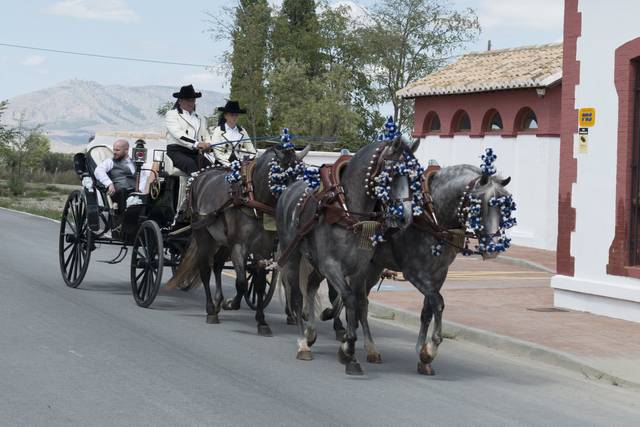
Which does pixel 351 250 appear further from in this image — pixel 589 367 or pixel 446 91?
pixel 446 91

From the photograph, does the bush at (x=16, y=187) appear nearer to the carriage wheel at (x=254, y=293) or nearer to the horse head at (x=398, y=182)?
the carriage wheel at (x=254, y=293)

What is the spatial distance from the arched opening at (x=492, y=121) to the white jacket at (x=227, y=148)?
51.4 feet

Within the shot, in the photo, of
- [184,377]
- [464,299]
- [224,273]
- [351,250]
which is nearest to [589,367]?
[351,250]

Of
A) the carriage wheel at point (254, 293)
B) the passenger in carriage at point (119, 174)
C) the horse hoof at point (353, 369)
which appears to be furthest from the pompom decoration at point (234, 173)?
the horse hoof at point (353, 369)

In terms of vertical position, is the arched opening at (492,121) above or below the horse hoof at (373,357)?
above

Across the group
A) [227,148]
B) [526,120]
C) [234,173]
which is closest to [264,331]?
[234,173]

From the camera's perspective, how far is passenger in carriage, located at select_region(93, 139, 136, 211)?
13.8 metres

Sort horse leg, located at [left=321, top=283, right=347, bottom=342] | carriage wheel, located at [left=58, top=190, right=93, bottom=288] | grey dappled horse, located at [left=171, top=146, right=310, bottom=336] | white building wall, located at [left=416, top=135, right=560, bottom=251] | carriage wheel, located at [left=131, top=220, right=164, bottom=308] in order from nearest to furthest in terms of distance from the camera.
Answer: horse leg, located at [left=321, top=283, right=347, bottom=342], grey dappled horse, located at [left=171, top=146, right=310, bottom=336], carriage wheel, located at [left=131, top=220, right=164, bottom=308], carriage wheel, located at [left=58, top=190, right=93, bottom=288], white building wall, located at [left=416, top=135, right=560, bottom=251]

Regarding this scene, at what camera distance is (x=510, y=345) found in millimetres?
10805

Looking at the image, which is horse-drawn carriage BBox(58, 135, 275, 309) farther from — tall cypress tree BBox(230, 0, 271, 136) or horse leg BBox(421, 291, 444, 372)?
tall cypress tree BBox(230, 0, 271, 136)

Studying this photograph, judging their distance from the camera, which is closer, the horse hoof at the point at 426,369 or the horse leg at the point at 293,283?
the horse hoof at the point at 426,369

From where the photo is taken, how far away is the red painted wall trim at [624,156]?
43.6 feet

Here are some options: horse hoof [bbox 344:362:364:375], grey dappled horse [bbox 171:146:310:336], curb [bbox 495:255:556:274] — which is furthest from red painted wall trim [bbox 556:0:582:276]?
curb [bbox 495:255:556:274]

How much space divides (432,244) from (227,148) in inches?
176
